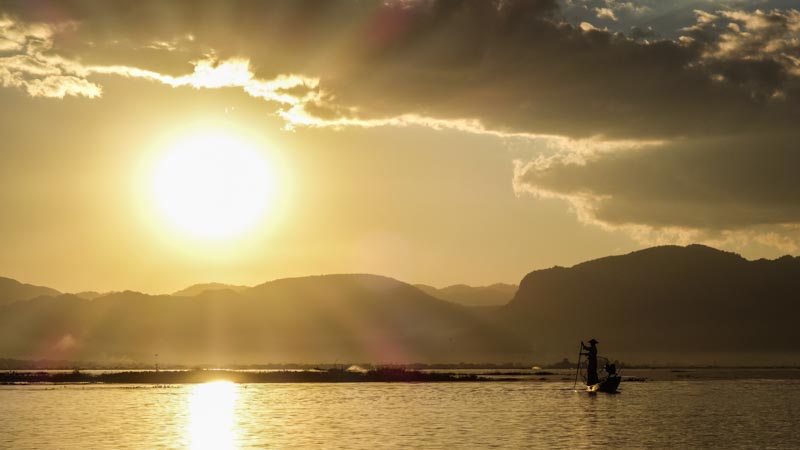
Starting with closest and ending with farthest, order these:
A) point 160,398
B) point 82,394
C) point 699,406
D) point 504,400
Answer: point 699,406, point 504,400, point 160,398, point 82,394

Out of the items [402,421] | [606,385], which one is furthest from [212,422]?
[606,385]

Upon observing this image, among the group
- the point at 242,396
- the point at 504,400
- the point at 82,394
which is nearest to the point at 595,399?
the point at 504,400

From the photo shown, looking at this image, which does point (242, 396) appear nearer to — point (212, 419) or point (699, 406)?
point (212, 419)

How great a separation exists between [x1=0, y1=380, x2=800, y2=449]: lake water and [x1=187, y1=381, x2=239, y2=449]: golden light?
127 millimetres

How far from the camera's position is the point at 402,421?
10425 cm

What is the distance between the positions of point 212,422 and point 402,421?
19606 mm

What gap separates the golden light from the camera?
277 ft

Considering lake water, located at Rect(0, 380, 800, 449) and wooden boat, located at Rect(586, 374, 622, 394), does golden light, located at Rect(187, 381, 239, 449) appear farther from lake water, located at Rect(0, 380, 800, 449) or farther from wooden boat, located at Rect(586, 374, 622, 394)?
wooden boat, located at Rect(586, 374, 622, 394)

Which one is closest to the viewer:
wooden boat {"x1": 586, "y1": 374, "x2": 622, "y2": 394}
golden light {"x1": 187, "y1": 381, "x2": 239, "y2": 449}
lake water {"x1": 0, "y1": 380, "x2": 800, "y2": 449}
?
lake water {"x1": 0, "y1": 380, "x2": 800, "y2": 449}

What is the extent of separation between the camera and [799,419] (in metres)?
109

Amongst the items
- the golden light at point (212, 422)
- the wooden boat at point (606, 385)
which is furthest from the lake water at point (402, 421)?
the wooden boat at point (606, 385)

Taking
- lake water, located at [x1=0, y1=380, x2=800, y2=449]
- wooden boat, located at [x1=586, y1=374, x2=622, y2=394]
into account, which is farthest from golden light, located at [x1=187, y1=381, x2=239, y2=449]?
wooden boat, located at [x1=586, y1=374, x2=622, y2=394]

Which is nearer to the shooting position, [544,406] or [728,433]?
[728,433]

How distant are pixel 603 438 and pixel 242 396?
8760cm
